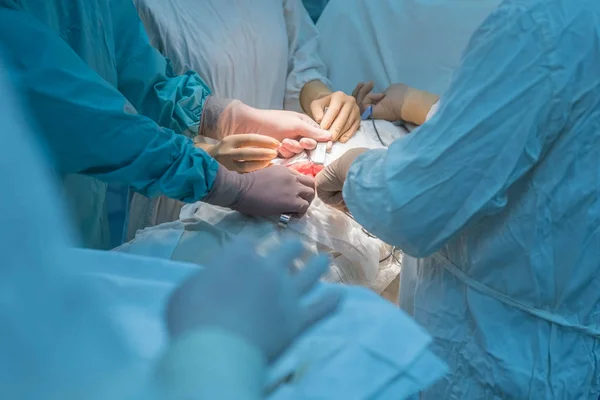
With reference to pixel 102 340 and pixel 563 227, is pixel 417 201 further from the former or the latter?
pixel 102 340

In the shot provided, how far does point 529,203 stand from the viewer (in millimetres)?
1012

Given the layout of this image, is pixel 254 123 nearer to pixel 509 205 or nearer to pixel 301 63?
pixel 301 63

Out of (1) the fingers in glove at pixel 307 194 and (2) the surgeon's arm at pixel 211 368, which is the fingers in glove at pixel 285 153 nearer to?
(1) the fingers in glove at pixel 307 194

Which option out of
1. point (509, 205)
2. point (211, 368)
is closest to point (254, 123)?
point (509, 205)

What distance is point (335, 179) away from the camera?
1.40 meters

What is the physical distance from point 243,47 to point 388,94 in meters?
0.49

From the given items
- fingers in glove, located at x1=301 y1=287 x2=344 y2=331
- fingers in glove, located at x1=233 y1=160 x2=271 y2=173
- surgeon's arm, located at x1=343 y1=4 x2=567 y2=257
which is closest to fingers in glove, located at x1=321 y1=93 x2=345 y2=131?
fingers in glove, located at x1=233 y1=160 x2=271 y2=173

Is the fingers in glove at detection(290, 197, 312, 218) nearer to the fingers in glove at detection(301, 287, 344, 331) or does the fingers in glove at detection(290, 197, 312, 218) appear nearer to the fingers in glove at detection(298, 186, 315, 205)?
the fingers in glove at detection(298, 186, 315, 205)

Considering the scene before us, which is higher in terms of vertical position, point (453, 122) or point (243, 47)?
point (453, 122)

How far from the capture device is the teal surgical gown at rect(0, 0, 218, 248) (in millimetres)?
1080

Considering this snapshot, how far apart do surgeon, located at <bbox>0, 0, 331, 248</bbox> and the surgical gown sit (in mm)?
143

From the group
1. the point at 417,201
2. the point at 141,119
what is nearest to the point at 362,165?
the point at 417,201

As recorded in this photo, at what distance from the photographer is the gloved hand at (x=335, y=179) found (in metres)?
1.35

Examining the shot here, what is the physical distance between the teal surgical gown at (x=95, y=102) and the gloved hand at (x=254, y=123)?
199 millimetres
